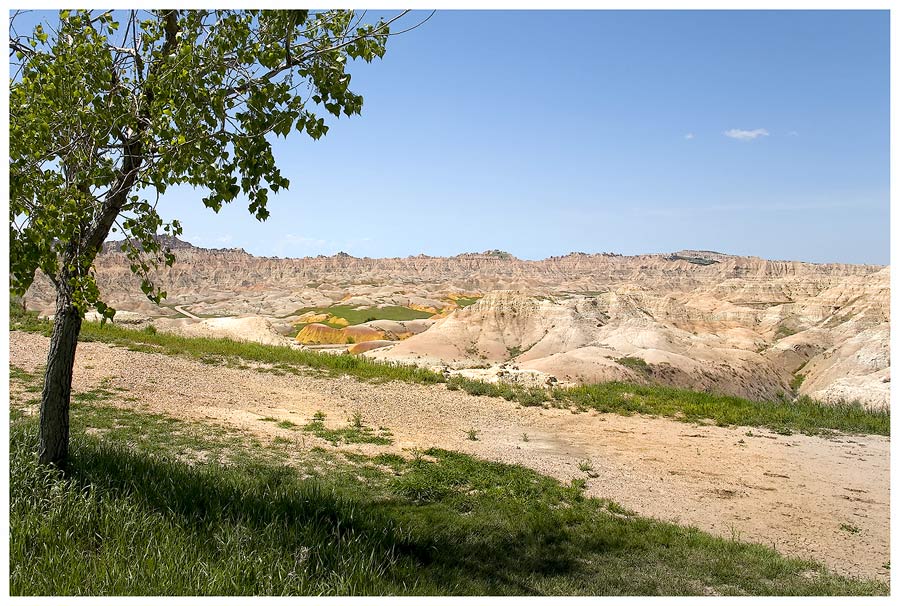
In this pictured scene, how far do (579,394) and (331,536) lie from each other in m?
11.2

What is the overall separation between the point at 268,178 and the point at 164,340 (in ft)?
49.9

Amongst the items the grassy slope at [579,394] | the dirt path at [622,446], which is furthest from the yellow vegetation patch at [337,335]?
the dirt path at [622,446]

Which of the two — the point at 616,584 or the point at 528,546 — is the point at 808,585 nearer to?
the point at 616,584

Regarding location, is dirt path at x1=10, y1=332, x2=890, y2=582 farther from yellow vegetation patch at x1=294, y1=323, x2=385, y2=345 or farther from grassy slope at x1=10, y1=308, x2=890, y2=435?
yellow vegetation patch at x1=294, y1=323, x2=385, y2=345

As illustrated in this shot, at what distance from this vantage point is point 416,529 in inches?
241

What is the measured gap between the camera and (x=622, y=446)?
37.0ft

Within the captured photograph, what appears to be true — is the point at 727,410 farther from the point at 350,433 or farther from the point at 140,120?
the point at 140,120

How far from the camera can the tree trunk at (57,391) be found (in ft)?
18.2

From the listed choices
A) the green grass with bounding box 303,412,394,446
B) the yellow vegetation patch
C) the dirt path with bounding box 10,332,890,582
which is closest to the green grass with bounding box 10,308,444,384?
the dirt path with bounding box 10,332,890,582

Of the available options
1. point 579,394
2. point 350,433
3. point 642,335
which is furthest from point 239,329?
point 350,433

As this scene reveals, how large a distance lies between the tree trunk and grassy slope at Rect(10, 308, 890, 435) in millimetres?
10422

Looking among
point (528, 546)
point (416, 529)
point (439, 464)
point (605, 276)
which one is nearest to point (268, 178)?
point (416, 529)

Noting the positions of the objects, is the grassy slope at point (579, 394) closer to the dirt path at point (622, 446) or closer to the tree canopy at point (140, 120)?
the dirt path at point (622, 446)

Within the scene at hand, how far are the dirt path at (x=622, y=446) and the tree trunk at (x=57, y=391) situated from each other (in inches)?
174
